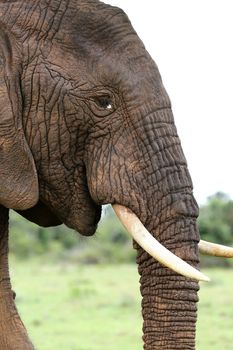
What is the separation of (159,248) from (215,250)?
0.28 m

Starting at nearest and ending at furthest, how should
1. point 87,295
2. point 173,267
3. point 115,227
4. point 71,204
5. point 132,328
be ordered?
point 173,267 < point 71,204 < point 132,328 < point 87,295 < point 115,227

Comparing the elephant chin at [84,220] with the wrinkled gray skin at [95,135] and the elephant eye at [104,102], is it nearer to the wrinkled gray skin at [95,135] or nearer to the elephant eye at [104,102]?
the wrinkled gray skin at [95,135]

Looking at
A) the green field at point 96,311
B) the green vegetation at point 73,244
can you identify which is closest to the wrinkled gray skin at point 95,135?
the green field at point 96,311

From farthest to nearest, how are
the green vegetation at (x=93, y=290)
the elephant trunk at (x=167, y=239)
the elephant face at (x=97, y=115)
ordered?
the green vegetation at (x=93, y=290)
the elephant face at (x=97, y=115)
the elephant trunk at (x=167, y=239)

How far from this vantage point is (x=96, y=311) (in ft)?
47.9

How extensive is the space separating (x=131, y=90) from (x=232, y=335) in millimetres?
7163

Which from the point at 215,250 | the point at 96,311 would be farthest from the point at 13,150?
the point at 96,311

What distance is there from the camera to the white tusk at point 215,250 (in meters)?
4.55

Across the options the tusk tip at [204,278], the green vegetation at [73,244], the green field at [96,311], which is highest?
the green vegetation at [73,244]

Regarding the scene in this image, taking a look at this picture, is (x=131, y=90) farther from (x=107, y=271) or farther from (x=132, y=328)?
(x=107, y=271)

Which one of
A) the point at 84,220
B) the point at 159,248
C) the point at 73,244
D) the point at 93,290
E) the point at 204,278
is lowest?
the point at 204,278

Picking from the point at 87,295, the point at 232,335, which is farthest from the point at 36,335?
the point at 87,295

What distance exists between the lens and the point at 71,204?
4707mm

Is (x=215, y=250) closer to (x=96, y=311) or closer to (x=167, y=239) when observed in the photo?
(x=167, y=239)
